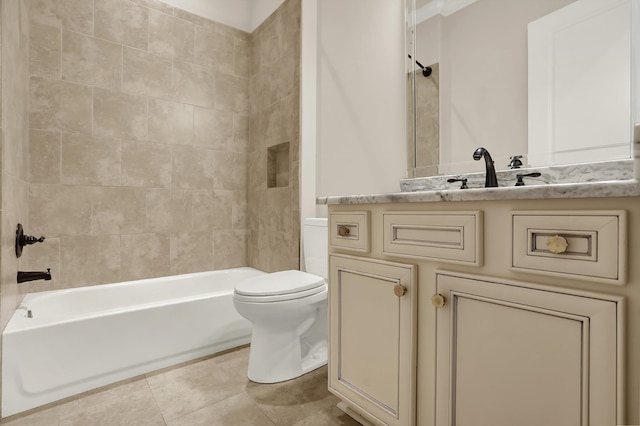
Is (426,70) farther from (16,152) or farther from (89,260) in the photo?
(89,260)

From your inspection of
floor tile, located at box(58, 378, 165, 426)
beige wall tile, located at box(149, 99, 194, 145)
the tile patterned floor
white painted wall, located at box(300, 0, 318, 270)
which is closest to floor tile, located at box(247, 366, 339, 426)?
the tile patterned floor

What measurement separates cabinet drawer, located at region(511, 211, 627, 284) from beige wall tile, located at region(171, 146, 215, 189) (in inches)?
89.8

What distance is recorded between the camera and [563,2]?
1.20 m

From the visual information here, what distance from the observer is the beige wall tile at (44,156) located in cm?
190

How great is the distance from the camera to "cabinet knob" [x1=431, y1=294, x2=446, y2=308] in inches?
34.0

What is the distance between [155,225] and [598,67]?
2.57 meters

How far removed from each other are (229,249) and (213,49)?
5.34ft

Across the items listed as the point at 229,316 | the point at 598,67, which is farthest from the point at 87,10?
the point at 598,67

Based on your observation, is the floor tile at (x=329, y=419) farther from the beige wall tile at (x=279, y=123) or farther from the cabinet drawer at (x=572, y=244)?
the beige wall tile at (x=279, y=123)

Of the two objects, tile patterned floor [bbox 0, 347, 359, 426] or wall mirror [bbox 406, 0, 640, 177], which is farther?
tile patterned floor [bbox 0, 347, 359, 426]

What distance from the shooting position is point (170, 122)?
2379 millimetres

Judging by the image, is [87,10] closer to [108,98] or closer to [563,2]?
[108,98]

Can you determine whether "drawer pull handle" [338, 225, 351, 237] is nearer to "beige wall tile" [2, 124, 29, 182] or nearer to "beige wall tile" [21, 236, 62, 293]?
"beige wall tile" [2, 124, 29, 182]

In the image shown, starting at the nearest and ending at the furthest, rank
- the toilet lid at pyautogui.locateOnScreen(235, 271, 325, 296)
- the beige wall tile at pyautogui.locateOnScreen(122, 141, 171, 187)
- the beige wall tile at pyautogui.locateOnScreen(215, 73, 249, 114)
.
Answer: the toilet lid at pyautogui.locateOnScreen(235, 271, 325, 296), the beige wall tile at pyautogui.locateOnScreen(122, 141, 171, 187), the beige wall tile at pyautogui.locateOnScreen(215, 73, 249, 114)
